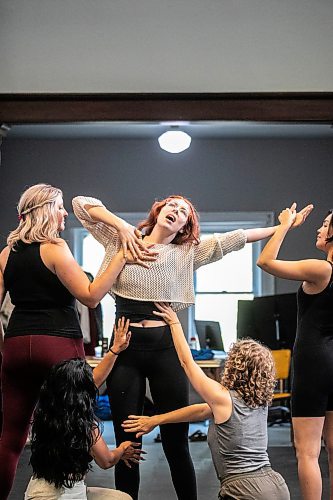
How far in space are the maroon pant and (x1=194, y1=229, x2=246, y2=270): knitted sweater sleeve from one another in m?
0.64

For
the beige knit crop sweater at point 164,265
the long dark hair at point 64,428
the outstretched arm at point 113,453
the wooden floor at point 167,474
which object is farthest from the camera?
the wooden floor at point 167,474

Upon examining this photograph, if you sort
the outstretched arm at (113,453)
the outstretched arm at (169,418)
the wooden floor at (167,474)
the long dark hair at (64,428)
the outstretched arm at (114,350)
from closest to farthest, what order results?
the long dark hair at (64,428), the outstretched arm at (113,453), the outstretched arm at (169,418), the outstretched arm at (114,350), the wooden floor at (167,474)

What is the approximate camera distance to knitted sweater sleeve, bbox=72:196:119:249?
3.07 m

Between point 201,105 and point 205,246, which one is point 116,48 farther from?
point 205,246

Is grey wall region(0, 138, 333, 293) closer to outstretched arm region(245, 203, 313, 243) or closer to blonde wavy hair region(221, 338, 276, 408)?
outstretched arm region(245, 203, 313, 243)

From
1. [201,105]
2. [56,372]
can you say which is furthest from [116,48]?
[56,372]

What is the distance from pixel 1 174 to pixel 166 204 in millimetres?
5344

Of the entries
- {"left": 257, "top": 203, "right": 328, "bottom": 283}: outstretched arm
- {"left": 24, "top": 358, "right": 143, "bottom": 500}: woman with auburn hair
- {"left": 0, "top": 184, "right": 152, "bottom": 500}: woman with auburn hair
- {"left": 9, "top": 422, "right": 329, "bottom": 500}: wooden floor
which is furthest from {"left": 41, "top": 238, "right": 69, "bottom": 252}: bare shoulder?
{"left": 9, "top": 422, "right": 329, "bottom": 500}: wooden floor

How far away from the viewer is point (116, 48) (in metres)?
4.05

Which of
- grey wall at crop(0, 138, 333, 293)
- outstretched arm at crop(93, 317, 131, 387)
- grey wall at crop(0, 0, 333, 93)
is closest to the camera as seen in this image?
outstretched arm at crop(93, 317, 131, 387)

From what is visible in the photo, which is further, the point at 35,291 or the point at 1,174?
the point at 1,174

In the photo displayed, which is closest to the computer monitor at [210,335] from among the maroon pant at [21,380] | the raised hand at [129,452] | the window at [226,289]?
the window at [226,289]

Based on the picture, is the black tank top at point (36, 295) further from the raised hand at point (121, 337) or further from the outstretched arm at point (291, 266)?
the outstretched arm at point (291, 266)

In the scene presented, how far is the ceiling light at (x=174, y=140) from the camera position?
6.90 m
